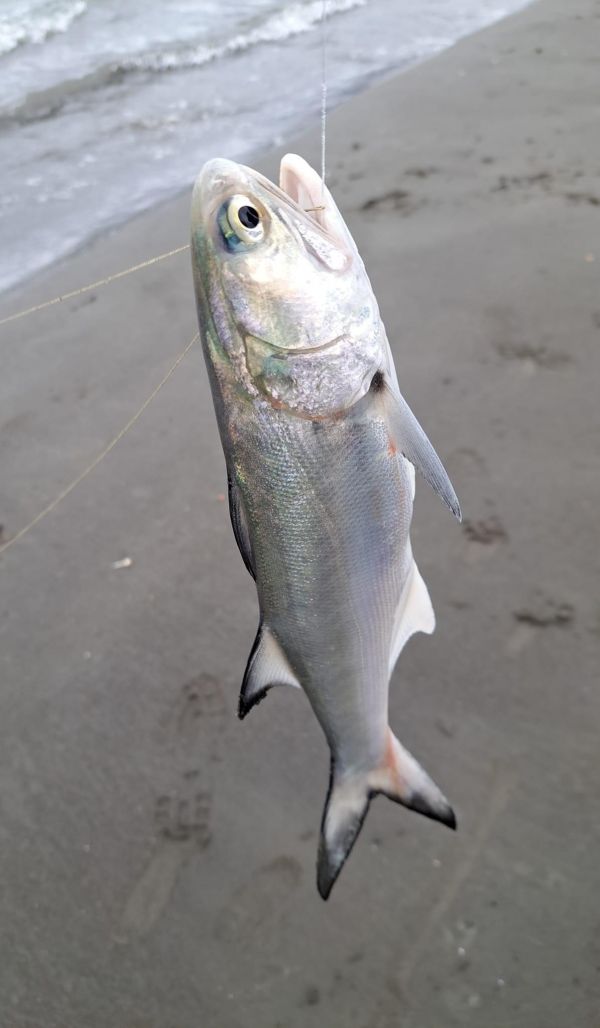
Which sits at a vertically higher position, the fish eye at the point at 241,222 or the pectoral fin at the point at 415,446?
the fish eye at the point at 241,222

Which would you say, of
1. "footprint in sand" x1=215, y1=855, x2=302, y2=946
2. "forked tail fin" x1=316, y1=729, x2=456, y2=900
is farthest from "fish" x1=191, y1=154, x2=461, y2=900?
"footprint in sand" x1=215, y1=855, x2=302, y2=946

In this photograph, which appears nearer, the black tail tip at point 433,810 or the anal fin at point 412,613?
the black tail tip at point 433,810

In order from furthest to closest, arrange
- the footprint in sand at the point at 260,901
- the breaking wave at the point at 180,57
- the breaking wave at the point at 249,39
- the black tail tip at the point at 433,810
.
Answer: the breaking wave at the point at 249,39, the breaking wave at the point at 180,57, the footprint in sand at the point at 260,901, the black tail tip at the point at 433,810

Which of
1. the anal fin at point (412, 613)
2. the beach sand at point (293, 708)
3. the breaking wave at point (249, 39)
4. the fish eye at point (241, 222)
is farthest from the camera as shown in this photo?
the breaking wave at point (249, 39)

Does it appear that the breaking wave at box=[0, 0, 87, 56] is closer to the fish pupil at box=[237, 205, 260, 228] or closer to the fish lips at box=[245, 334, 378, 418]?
the fish pupil at box=[237, 205, 260, 228]

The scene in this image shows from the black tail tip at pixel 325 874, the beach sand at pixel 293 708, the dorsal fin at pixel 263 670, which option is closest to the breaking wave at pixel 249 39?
the beach sand at pixel 293 708

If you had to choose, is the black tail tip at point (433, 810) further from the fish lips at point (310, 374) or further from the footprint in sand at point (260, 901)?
the fish lips at point (310, 374)

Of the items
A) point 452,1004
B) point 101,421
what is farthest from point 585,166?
point 452,1004

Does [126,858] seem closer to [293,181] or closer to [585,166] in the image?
[293,181]

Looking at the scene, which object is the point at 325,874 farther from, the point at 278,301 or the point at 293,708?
the point at 278,301
